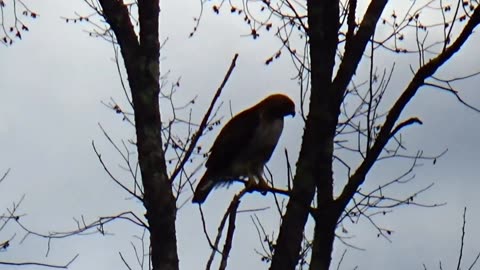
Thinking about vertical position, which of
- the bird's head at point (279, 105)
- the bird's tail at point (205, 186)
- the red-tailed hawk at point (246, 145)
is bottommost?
the bird's tail at point (205, 186)

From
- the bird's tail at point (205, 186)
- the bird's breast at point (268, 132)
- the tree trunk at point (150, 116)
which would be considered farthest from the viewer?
the bird's tail at point (205, 186)

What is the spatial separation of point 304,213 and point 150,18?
5.43 ft

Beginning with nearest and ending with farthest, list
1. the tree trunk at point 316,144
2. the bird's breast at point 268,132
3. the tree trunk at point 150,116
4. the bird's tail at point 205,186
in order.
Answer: the tree trunk at point 316,144
the tree trunk at point 150,116
the bird's breast at point 268,132
the bird's tail at point 205,186

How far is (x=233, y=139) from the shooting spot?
7672 mm

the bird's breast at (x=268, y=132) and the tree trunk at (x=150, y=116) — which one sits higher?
the bird's breast at (x=268, y=132)

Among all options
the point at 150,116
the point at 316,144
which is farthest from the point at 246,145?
the point at 316,144

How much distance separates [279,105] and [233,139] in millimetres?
450

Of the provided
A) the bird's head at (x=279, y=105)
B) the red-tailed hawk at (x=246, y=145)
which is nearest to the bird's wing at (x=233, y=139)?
the red-tailed hawk at (x=246, y=145)

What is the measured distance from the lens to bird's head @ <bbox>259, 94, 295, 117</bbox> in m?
7.70

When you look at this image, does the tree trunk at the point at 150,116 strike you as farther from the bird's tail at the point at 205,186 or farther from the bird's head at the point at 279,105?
the bird's tail at the point at 205,186

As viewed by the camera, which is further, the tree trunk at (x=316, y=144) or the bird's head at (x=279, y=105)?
the bird's head at (x=279, y=105)

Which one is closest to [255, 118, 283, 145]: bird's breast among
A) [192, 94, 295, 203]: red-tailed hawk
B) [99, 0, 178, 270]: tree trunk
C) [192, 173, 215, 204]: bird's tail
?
[192, 94, 295, 203]: red-tailed hawk

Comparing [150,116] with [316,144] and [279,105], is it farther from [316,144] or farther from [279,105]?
[279,105]

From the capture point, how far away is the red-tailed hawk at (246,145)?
25.1 ft
